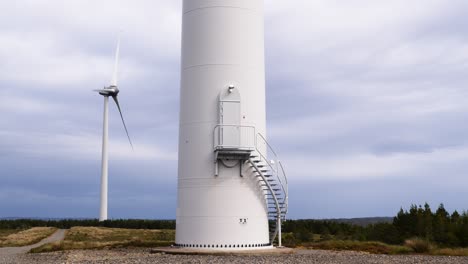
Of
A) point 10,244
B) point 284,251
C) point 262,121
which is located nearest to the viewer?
point 284,251

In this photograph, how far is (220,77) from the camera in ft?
80.3

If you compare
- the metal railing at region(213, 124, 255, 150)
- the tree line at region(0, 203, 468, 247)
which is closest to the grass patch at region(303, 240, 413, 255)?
the tree line at region(0, 203, 468, 247)

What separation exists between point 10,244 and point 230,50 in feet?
84.4

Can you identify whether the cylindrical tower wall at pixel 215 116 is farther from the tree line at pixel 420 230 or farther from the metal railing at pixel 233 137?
the tree line at pixel 420 230

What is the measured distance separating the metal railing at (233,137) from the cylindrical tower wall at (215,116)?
363mm

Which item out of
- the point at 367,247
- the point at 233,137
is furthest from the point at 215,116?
the point at 367,247

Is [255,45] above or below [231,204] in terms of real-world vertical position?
above

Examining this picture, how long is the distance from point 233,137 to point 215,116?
48.3 inches

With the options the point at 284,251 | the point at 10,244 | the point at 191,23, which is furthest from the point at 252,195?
the point at 10,244

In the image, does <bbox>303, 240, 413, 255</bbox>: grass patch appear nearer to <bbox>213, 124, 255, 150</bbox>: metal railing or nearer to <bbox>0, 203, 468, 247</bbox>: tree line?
<bbox>0, 203, 468, 247</bbox>: tree line

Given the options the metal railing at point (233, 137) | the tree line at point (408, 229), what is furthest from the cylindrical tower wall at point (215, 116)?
the tree line at point (408, 229)

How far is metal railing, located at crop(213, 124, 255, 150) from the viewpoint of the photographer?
23.9 meters

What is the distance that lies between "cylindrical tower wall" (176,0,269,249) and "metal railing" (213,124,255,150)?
0.36 m

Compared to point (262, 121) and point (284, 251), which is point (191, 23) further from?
point (284, 251)
